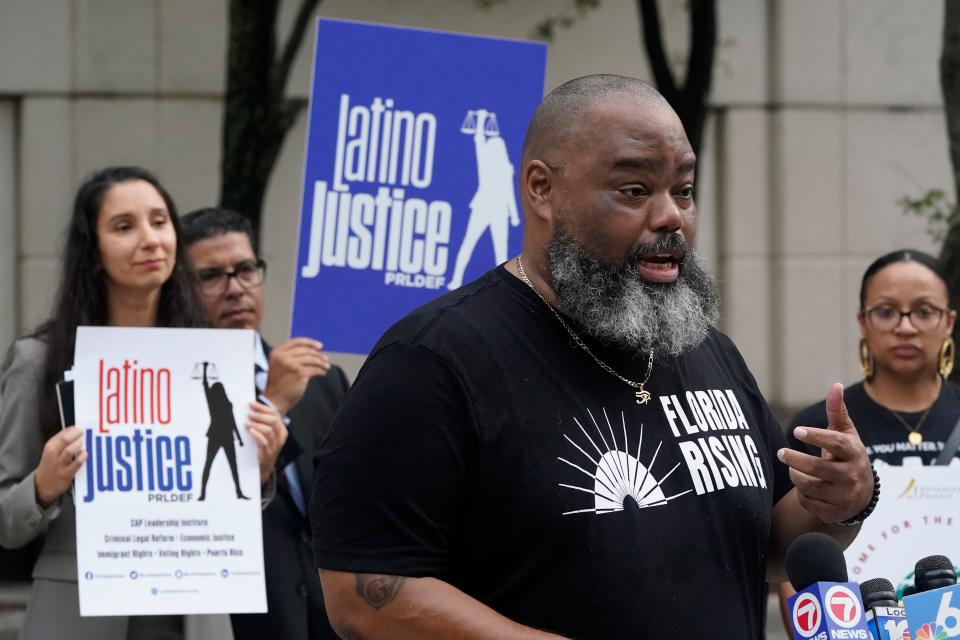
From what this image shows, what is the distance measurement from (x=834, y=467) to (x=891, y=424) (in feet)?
6.13

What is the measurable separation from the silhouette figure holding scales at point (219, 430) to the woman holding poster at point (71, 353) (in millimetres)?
229

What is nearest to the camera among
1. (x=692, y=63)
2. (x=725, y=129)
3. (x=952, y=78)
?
(x=952, y=78)

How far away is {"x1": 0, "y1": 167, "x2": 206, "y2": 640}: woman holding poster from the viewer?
13.1 feet

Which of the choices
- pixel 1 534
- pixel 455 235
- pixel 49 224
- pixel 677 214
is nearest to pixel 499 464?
pixel 677 214

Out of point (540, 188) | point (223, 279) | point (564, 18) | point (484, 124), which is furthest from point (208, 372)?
point (564, 18)

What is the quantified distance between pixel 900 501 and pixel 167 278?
2.16 meters

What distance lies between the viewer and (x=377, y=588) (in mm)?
2506

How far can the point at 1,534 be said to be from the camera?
13.1 ft

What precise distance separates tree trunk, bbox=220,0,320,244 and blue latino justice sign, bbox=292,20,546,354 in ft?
13.1

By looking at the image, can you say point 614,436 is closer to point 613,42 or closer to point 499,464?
point 499,464

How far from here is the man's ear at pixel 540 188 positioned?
2.75 meters

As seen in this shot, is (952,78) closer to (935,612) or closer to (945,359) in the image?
(945,359)

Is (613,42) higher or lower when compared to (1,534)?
higher

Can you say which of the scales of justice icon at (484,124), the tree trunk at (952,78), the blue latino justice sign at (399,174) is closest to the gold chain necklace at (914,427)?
the blue latino justice sign at (399,174)
